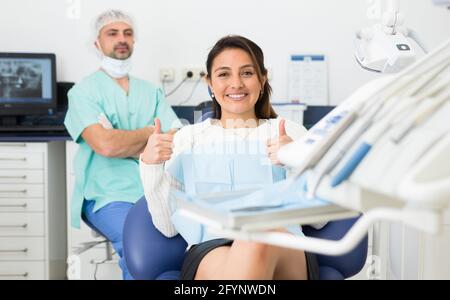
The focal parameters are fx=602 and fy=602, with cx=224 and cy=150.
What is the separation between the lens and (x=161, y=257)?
1.57 m

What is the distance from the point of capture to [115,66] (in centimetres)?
273

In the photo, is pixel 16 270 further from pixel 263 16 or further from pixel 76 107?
pixel 263 16

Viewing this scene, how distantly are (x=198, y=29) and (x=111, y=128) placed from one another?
114 cm

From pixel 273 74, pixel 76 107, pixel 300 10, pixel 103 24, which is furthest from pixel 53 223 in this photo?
pixel 300 10

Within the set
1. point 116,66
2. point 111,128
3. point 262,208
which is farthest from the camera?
point 116,66

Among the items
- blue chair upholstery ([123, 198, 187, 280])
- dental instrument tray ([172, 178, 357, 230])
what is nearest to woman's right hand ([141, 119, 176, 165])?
blue chair upholstery ([123, 198, 187, 280])

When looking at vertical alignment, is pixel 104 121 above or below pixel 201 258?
above

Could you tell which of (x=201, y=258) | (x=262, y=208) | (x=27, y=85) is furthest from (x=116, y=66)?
(x=262, y=208)

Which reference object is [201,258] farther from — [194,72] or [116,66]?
[194,72]

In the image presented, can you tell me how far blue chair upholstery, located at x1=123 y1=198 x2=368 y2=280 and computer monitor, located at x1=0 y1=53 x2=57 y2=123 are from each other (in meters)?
1.82

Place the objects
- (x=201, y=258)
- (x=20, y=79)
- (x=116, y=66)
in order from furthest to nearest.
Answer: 1. (x=20, y=79)
2. (x=116, y=66)
3. (x=201, y=258)

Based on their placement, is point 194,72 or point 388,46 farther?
point 194,72

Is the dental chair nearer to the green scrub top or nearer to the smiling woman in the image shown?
the smiling woman

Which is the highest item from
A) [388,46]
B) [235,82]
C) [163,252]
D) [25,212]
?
[388,46]
